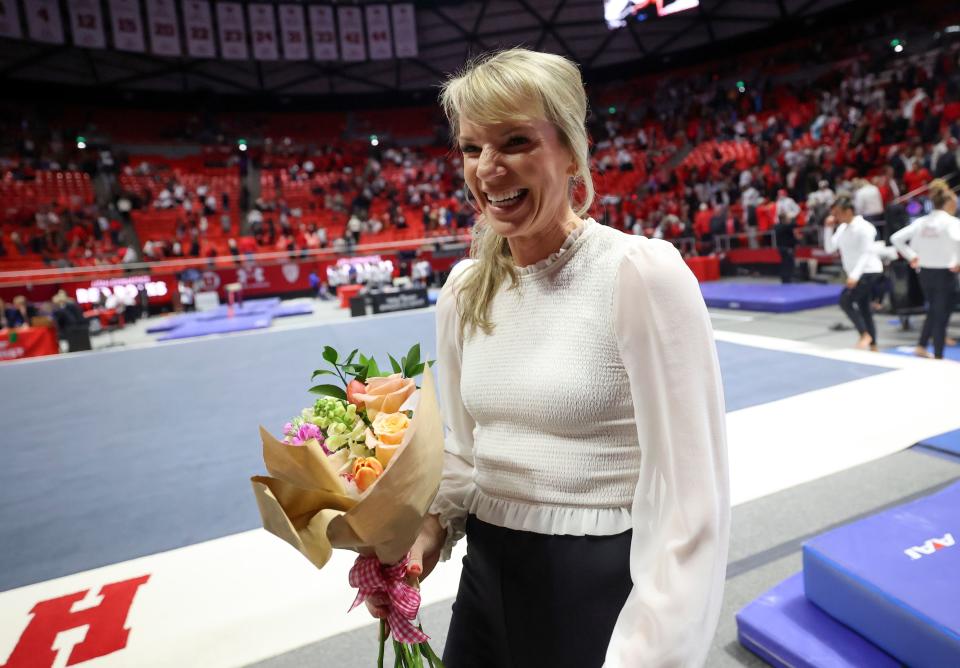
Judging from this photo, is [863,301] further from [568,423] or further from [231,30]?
[231,30]

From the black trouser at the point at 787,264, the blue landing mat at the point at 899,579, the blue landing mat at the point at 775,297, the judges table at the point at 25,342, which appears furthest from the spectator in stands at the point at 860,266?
the judges table at the point at 25,342

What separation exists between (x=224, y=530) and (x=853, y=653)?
9.53ft

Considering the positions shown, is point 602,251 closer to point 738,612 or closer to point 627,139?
point 738,612

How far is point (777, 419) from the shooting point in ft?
13.5

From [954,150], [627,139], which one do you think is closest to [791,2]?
[627,139]

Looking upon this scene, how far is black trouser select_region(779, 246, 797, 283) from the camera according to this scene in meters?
10.8

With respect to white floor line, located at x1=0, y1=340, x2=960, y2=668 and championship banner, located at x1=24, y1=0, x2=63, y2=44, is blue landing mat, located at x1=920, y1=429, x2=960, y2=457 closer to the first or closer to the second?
white floor line, located at x1=0, y1=340, x2=960, y2=668

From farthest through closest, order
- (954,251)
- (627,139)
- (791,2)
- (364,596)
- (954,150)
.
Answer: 1. (627,139)
2. (791,2)
3. (954,150)
4. (954,251)
5. (364,596)

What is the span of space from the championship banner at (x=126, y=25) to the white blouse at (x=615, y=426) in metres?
21.8

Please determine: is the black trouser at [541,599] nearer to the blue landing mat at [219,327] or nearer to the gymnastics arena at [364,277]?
the gymnastics arena at [364,277]

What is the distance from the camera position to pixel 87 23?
17234mm

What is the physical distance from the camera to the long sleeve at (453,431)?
4.01 ft

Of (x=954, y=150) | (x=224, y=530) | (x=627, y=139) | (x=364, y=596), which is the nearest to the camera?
(x=364, y=596)

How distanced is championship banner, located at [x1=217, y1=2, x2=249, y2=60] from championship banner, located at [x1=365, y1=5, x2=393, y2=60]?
4240 mm
